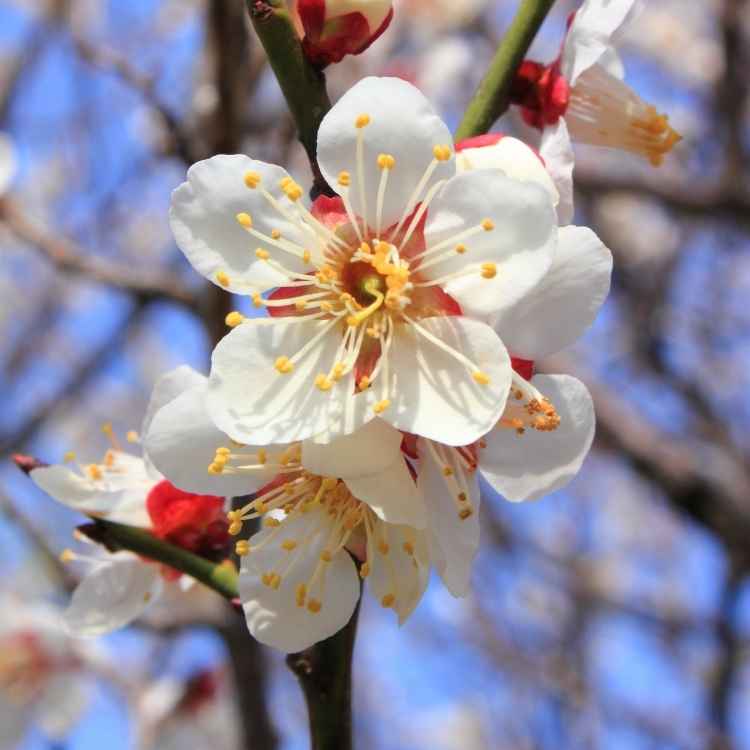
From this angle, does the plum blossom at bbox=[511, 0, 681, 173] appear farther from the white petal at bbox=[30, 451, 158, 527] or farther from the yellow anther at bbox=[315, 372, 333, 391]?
the white petal at bbox=[30, 451, 158, 527]

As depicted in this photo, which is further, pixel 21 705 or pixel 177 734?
pixel 177 734

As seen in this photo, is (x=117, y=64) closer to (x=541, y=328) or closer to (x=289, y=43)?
(x=289, y=43)

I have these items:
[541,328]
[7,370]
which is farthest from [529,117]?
[7,370]

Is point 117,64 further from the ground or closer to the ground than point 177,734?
further from the ground

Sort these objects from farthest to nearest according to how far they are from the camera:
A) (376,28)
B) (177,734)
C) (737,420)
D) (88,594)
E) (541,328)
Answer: (737,420) → (177,734) → (88,594) → (376,28) → (541,328)

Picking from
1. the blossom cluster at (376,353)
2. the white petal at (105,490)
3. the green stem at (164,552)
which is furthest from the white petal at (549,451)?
the white petal at (105,490)

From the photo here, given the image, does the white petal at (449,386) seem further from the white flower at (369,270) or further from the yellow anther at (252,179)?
the yellow anther at (252,179)

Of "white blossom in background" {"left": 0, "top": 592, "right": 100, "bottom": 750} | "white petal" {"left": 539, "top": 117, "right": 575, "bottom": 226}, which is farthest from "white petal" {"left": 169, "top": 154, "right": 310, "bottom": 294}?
"white blossom in background" {"left": 0, "top": 592, "right": 100, "bottom": 750}
